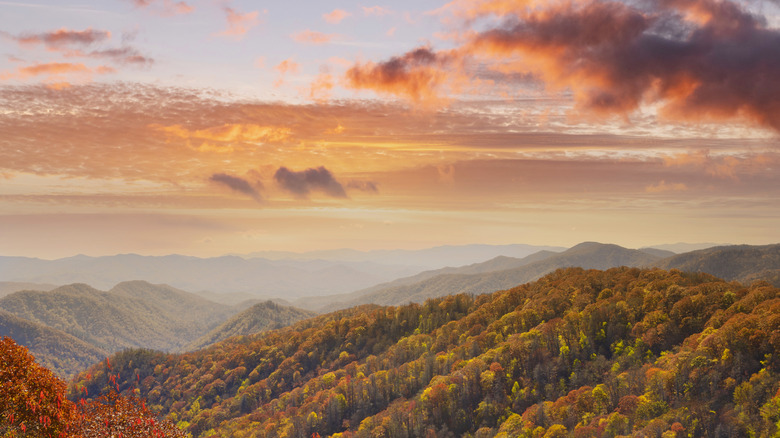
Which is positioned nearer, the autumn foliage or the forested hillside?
the autumn foliage

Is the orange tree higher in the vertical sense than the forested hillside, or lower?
higher

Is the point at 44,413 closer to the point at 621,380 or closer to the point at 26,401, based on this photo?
the point at 26,401

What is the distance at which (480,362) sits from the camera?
181 meters

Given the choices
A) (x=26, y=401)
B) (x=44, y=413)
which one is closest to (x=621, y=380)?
(x=44, y=413)

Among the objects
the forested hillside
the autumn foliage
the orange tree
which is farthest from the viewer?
the forested hillside

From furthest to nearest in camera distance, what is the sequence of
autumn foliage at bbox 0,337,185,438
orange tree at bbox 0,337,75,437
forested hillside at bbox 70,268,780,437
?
forested hillside at bbox 70,268,780,437
autumn foliage at bbox 0,337,185,438
orange tree at bbox 0,337,75,437

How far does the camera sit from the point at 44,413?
5403 centimetres

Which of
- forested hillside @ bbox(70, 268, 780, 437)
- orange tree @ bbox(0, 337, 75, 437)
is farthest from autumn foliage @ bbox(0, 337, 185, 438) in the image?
forested hillside @ bbox(70, 268, 780, 437)

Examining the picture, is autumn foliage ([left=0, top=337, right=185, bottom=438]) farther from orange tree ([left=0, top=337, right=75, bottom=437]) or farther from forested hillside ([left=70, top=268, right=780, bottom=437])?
forested hillside ([left=70, top=268, right=780, bottom=437])

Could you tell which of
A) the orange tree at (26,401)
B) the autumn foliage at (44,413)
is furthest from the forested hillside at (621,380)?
the orange tree at (26,401)

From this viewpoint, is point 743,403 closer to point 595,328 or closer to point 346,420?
point 595,328

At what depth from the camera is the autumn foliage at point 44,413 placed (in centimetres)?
5278

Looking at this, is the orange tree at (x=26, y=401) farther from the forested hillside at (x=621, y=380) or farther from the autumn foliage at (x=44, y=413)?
the forested hillside at (x=621, y=380)

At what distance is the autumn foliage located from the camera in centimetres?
5278
